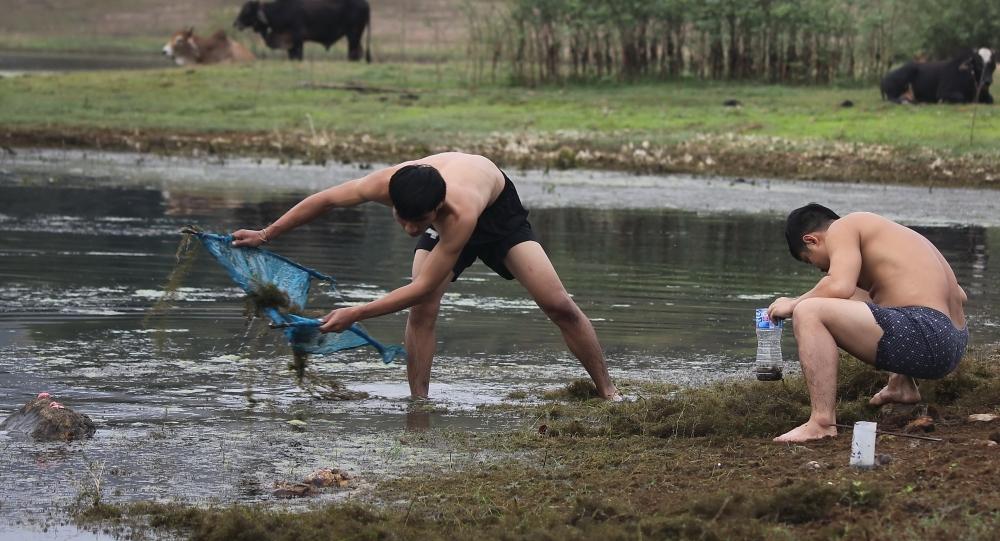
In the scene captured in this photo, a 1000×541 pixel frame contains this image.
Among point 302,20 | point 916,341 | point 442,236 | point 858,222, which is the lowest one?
point 916,341

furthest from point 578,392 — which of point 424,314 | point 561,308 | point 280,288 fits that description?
point 280,288

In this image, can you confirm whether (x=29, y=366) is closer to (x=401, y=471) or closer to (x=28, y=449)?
(x=28, y=449)

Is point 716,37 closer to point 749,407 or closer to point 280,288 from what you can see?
point 280,288

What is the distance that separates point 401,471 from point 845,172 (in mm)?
15912

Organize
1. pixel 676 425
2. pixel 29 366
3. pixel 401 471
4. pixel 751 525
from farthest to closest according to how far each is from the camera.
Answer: pixel 29 366, pixel 676 425, pixel 401 471, pixel 751 525

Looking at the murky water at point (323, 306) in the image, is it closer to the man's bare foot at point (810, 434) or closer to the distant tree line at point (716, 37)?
the man's bare foot at point (810, 434)

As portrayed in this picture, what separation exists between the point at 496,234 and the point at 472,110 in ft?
64.0

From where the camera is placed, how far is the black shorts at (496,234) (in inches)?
325

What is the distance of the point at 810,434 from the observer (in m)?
7.14

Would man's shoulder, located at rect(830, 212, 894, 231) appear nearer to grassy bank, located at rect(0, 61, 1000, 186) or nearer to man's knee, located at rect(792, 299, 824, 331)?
man's knee, located at rect(792, 299, 824, 331)

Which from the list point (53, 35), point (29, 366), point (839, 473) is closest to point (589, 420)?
point (839, 473)

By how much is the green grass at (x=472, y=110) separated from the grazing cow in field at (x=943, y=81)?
0.57 meters

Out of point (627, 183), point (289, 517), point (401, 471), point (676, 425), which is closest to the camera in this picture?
point (289, 517)

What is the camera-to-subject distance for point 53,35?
5578 centimetres
